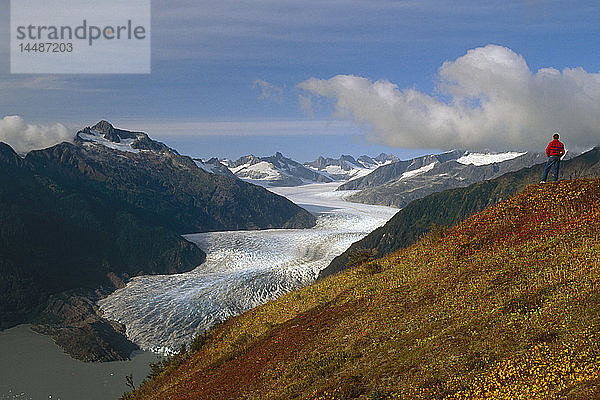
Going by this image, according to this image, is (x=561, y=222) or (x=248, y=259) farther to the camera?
(x=248, y=259)

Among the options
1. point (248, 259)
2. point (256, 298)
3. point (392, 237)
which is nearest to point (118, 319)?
point (256, 298)

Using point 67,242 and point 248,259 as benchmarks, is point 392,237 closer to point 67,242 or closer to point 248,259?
point 248,259

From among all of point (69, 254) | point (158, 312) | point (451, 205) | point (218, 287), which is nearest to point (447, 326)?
point (158, 312)

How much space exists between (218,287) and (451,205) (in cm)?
10192

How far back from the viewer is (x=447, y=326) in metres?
18.1

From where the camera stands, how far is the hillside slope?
13.8m

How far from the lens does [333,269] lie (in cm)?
12200

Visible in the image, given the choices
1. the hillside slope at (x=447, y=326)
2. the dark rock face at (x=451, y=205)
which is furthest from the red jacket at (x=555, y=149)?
the dark rock face at (x=451, y=205)

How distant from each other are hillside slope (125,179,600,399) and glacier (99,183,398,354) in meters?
64.7

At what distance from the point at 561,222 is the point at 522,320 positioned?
39.0ft

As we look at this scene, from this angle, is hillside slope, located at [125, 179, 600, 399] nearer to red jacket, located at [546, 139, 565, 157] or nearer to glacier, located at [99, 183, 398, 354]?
red jacket, located at [546, 139, 565, 157]

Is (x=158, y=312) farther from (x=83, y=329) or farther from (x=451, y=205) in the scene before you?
(x=451, y=205)

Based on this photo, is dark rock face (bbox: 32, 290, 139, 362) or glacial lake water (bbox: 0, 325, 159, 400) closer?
glacial lake water (bbox: 0, 325, 159, 400)

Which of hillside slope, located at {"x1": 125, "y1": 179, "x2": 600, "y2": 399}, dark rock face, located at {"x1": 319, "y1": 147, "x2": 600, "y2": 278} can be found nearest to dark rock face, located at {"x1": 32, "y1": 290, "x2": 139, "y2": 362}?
hillside slope, located at {"x1": 125, "y1": 179, "x2": 600, "y2": 399}
